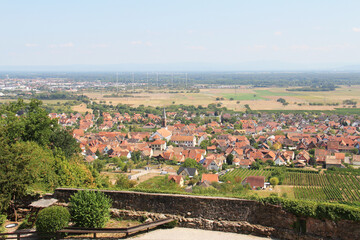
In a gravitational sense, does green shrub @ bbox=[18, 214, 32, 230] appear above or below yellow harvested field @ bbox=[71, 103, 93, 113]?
above

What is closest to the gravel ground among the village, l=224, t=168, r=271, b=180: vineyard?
the village

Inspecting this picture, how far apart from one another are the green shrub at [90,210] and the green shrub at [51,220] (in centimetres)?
23

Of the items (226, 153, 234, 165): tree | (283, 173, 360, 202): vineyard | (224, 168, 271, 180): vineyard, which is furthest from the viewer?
(226, 153, 234, 165): tree

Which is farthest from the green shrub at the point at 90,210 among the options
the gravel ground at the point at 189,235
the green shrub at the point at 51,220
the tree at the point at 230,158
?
the tree at the point at 230,158

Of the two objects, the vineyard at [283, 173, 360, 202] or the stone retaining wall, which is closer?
the stone retaining wall

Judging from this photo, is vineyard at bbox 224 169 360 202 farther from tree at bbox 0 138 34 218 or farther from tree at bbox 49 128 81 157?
tree at bbox 0 138 34 218

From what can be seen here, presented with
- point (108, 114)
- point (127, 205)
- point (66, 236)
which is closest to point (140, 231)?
point (127, 205)

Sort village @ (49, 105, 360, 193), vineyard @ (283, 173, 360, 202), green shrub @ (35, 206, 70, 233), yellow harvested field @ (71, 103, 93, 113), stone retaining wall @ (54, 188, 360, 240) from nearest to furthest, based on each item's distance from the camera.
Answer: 1. stone retaining wall @ (54, 188, 360, 240)
2. green shrub @ (35, 206, 70, 233)
3. vineyard @ (283, 173, 360, 202)
4. village @ (49, 105, 360, 193)
5. yellow harvested field @ (71, 103, 93, 113)

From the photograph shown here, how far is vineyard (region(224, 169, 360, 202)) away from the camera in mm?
26789

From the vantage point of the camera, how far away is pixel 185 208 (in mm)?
8375

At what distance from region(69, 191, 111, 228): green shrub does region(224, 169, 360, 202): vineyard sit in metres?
20.4

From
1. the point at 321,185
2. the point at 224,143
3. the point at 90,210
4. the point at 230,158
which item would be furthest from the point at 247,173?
the point at 90,210

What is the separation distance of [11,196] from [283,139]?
48.3 meters

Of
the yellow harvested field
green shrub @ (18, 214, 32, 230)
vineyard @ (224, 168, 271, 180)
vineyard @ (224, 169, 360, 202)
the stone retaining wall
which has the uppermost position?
the stone retaining wall
